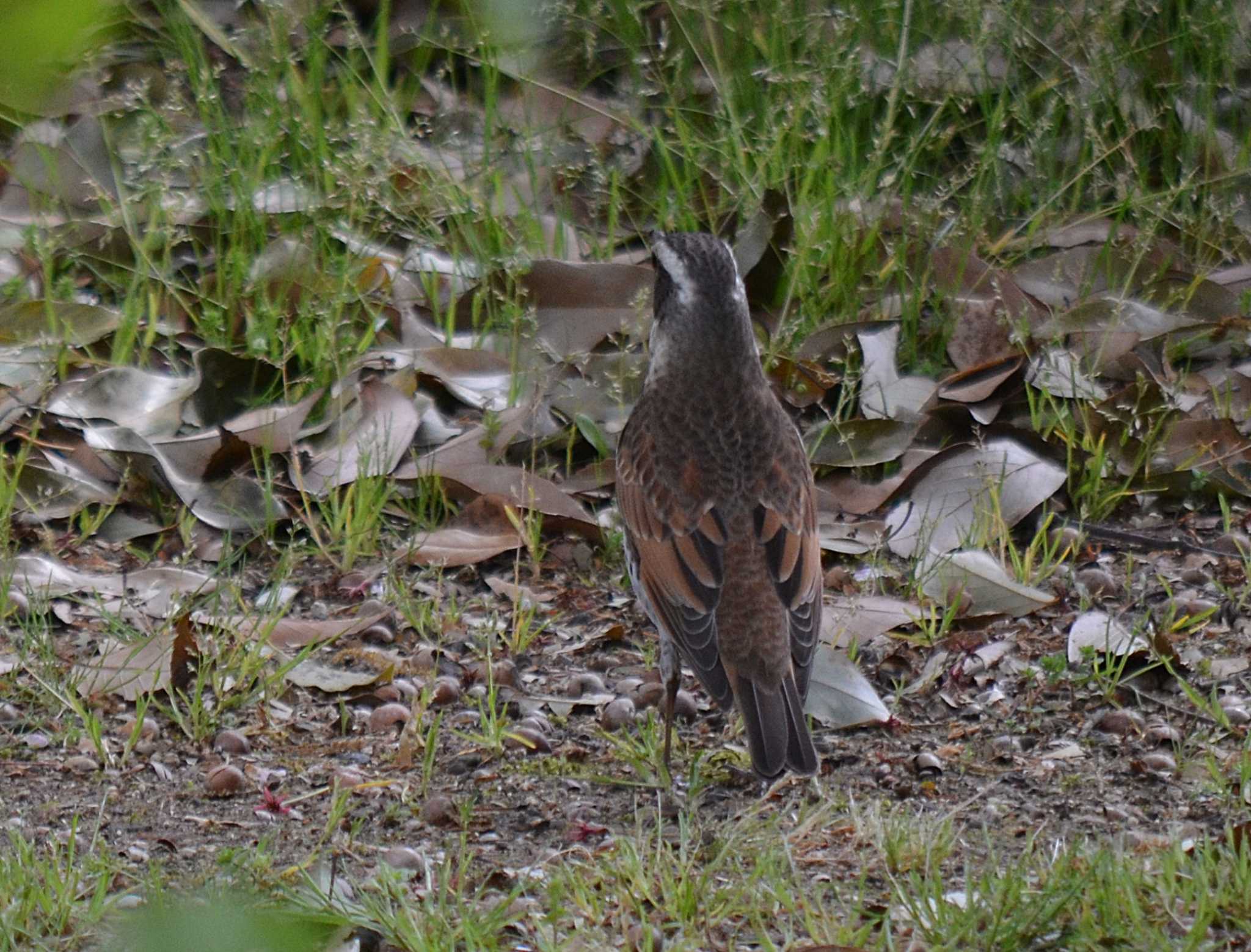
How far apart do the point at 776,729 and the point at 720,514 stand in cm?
Answer: 74

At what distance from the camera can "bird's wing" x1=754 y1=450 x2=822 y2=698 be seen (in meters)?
4.28

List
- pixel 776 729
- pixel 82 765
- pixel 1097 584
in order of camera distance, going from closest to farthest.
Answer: pixel 776 729 → pixel 82 765 → pixel 1097 584

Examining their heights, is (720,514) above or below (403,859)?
above

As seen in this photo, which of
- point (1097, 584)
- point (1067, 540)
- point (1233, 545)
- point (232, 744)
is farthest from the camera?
point (1067, 540)

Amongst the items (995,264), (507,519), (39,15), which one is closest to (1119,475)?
(995,264)

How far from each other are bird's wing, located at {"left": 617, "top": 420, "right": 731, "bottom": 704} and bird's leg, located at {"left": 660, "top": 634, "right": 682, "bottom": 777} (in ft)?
0.24

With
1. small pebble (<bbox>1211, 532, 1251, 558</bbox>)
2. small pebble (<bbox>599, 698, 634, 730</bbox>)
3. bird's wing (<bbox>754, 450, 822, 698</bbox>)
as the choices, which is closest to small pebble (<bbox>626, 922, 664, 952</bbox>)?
bird's wing (<bbox>754, 450, 822, 698</bbox>)

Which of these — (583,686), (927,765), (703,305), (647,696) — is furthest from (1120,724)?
(703,305)

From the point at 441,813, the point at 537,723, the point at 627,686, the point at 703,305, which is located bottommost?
the point at 627,686

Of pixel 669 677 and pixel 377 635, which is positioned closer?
pixel 669 677

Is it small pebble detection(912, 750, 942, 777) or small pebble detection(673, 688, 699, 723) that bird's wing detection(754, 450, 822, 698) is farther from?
small pebble detection(673, 688, 699, 723)

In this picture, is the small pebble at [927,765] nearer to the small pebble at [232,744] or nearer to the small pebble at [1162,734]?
the small pebble at [1162,734]

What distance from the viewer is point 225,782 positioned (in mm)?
4176

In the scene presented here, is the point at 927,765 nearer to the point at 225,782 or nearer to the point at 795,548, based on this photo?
the point at 795,548
